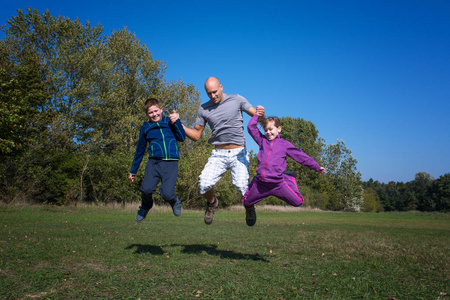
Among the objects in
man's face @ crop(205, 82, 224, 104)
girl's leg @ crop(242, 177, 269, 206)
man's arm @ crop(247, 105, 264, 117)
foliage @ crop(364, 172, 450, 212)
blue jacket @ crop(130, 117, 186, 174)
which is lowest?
girl's leg @ crop(242, 177, 269, 206)

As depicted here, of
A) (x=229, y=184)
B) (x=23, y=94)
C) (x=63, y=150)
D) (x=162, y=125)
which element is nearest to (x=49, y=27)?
(x=23, y=94)

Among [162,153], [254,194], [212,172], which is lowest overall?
[254,194]

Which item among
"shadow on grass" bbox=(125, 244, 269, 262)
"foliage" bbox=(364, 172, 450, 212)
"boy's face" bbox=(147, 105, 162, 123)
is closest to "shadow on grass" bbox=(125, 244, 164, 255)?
"shadow on grass" bbox=(125, 244, 269, 262)

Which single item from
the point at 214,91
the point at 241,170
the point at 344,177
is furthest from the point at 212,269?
the point at 344,177

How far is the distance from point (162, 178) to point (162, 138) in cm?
82

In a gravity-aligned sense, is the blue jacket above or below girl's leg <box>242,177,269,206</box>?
above

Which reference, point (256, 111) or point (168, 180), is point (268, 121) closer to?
point (256, 111)

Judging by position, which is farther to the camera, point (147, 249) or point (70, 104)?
point (70, 104)

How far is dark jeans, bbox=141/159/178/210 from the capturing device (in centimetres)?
702

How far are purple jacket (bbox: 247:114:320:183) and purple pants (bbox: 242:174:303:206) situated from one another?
5.7 inches

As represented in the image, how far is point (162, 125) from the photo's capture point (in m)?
7.24

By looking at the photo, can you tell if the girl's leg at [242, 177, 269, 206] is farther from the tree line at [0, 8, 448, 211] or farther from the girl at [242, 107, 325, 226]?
the tree line at [0, 8, 448, 211]

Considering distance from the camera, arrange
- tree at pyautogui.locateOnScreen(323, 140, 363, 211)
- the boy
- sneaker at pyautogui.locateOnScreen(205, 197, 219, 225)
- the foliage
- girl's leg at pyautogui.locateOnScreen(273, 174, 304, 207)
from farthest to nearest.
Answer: the foliage → tree at pyautogui.locateOnScreen(323, 140, 363, 211) → sneaker at pyautogui.locateOnScreen(205, 197, 219, 225) → the boy → girl's leg at pyautogui.locateOnScreen(273, 174, 304, 207)

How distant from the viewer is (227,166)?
7.27m
